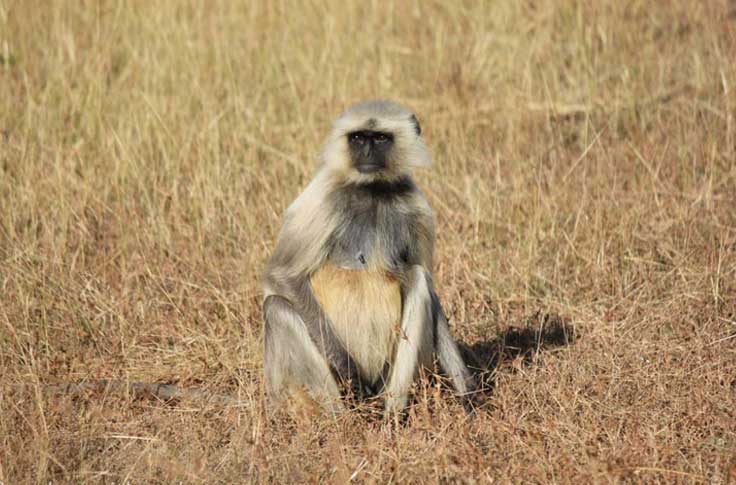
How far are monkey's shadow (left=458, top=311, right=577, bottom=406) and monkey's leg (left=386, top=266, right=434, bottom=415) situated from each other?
0.44 m

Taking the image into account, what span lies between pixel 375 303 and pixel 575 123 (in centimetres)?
385

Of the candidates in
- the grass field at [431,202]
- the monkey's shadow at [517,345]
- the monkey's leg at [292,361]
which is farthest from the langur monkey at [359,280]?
the monkey's shadow at [517,345]

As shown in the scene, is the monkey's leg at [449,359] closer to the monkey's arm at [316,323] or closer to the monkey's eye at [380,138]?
the monkey's arm at [316,323]

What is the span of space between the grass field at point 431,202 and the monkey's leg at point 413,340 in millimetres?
101

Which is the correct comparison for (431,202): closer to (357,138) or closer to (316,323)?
(357,138)

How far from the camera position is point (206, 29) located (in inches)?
322

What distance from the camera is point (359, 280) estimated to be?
175 inches

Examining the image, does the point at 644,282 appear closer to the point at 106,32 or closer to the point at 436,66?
the point at 436,66

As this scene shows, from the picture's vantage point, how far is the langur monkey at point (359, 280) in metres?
4.34

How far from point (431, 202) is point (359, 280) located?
87.5 inches

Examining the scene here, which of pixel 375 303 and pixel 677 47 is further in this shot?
pixel 677 47

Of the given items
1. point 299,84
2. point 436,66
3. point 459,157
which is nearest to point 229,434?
point 459,157

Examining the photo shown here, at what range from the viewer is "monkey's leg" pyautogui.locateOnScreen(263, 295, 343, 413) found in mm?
4312

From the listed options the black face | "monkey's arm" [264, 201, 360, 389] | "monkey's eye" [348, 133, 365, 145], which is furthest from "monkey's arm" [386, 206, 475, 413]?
"monkey's eye" [348, 133, 365, 145]
